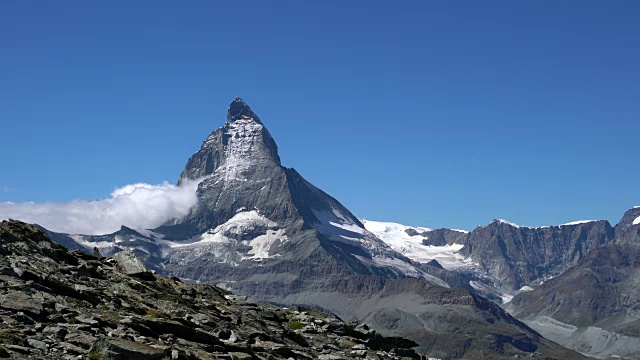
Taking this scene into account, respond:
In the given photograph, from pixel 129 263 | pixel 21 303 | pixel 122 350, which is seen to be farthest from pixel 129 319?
pixel 129 263

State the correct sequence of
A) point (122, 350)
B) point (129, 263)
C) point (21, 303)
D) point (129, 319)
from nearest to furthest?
point (122, 350)
point (21, 303)
point (129, 319)
point (129, 263)

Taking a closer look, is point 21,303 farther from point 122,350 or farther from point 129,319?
point 122,350

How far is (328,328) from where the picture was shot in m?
60.9

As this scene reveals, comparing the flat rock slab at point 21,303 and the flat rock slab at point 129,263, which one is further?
the flat rock slab at point 129,263

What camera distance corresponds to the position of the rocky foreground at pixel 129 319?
1310 inches

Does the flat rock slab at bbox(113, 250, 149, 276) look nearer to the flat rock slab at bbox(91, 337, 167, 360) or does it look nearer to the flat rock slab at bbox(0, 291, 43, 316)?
→ the flat rock slab at bbox(0, 291, 43, 316)

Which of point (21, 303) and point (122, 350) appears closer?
point (122, 350)

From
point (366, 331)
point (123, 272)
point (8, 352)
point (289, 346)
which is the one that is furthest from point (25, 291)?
point (366, 331)

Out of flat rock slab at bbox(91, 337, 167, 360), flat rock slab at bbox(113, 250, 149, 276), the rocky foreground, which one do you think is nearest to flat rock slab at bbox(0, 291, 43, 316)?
the rocky foreground

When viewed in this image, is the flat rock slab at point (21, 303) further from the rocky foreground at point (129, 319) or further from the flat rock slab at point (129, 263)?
the flat rock slab at point (129, 263)

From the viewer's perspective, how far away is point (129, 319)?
38656 mm

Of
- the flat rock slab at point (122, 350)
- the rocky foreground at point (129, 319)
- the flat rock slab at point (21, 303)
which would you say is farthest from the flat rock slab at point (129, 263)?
the flat rock slab at point (122, 350)

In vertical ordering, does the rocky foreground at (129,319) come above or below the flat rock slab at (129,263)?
below

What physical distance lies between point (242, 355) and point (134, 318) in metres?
5.54
